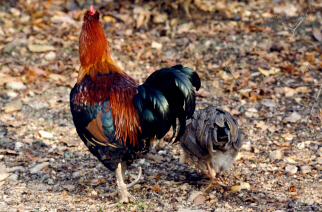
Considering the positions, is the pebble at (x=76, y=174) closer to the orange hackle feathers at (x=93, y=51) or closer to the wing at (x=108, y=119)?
the wing at (x=108, y=119)

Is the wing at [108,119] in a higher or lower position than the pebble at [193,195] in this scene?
higher

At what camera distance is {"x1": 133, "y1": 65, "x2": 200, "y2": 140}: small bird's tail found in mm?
3744

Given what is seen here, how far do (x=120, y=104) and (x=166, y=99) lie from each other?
23.3 inches

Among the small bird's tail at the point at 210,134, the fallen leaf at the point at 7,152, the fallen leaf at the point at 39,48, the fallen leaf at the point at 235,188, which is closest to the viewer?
the small bird's tail at the point at 210,134

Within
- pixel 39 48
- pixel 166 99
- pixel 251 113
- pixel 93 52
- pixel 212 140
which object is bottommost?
pixel 251 113

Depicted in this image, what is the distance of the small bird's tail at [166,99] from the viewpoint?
3744 millimetres

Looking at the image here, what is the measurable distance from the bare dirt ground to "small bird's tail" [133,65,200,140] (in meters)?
0.75

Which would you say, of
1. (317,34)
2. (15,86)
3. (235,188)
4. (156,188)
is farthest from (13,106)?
(317,34)

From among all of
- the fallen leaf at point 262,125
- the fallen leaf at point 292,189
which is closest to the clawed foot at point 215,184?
the fallen leaf at point 292,189

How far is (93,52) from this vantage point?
4.48m

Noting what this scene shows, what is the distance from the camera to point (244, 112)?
20.3 ft

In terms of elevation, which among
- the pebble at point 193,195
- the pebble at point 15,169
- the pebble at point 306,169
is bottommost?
the pebble at point 15,169

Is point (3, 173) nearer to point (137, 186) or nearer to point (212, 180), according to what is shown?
point (137, 186)

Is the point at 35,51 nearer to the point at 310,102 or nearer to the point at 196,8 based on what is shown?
the point at 196,8
